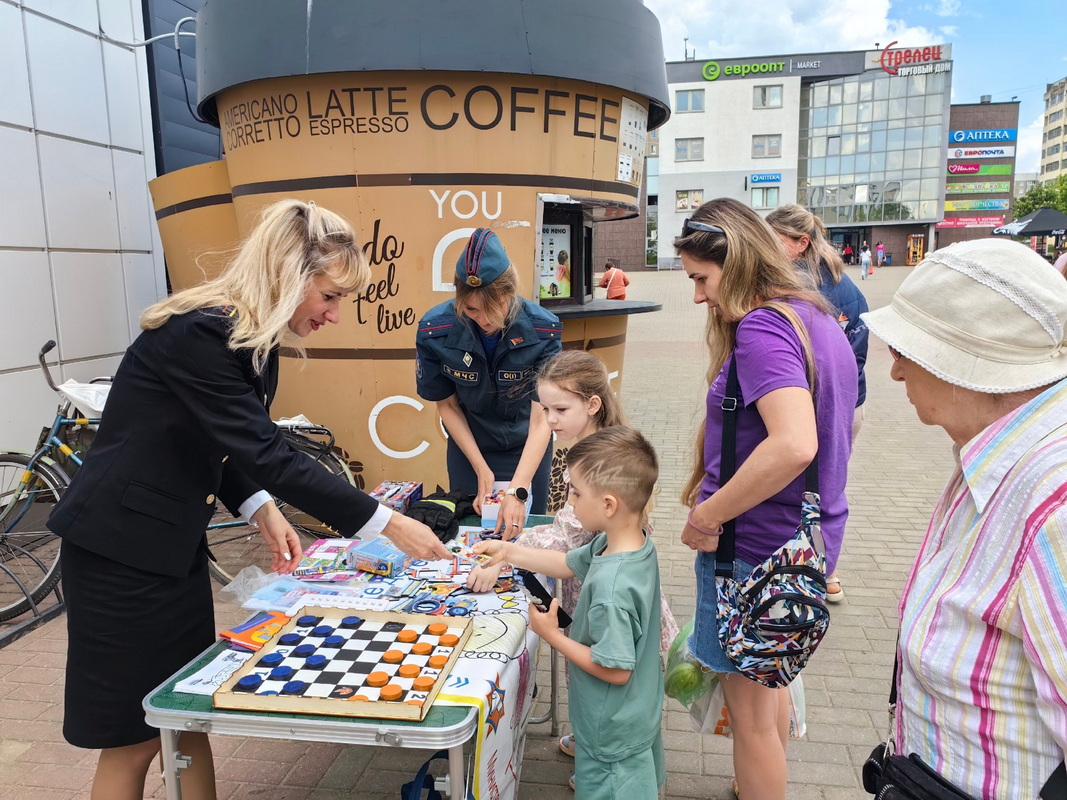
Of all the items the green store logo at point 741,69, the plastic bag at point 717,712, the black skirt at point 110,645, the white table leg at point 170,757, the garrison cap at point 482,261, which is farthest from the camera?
the green store logo at point 741,69

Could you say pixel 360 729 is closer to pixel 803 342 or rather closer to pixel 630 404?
pixel 803 342

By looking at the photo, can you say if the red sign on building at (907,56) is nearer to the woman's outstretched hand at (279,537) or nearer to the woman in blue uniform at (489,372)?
the woman in blue uniform at (489,372)

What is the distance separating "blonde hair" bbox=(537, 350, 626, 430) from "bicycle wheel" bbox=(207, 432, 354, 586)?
2.33 meters

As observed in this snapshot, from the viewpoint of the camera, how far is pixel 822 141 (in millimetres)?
48438

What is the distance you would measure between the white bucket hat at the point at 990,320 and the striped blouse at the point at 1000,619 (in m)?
0.07

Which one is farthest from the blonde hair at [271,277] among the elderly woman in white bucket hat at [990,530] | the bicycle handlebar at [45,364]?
the bicycle handlebar at [45,364]

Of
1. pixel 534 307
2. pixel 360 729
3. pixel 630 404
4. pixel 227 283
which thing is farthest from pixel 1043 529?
pixel 630 404

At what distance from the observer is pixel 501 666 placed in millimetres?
1934

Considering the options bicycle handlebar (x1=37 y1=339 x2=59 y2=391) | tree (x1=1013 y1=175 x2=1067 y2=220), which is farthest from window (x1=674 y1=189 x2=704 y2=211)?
bicycle handlebar (x1=37 y1=339 x2=59 y2=391)

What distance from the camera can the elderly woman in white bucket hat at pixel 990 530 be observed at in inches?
43.2

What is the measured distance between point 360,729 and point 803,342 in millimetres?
1463

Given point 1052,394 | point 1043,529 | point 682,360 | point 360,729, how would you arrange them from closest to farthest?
point 1043,529
point 1052,394
point 360,729
point 682,360

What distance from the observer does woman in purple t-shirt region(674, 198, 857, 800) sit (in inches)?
76.4

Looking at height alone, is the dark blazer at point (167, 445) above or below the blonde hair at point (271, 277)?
below
